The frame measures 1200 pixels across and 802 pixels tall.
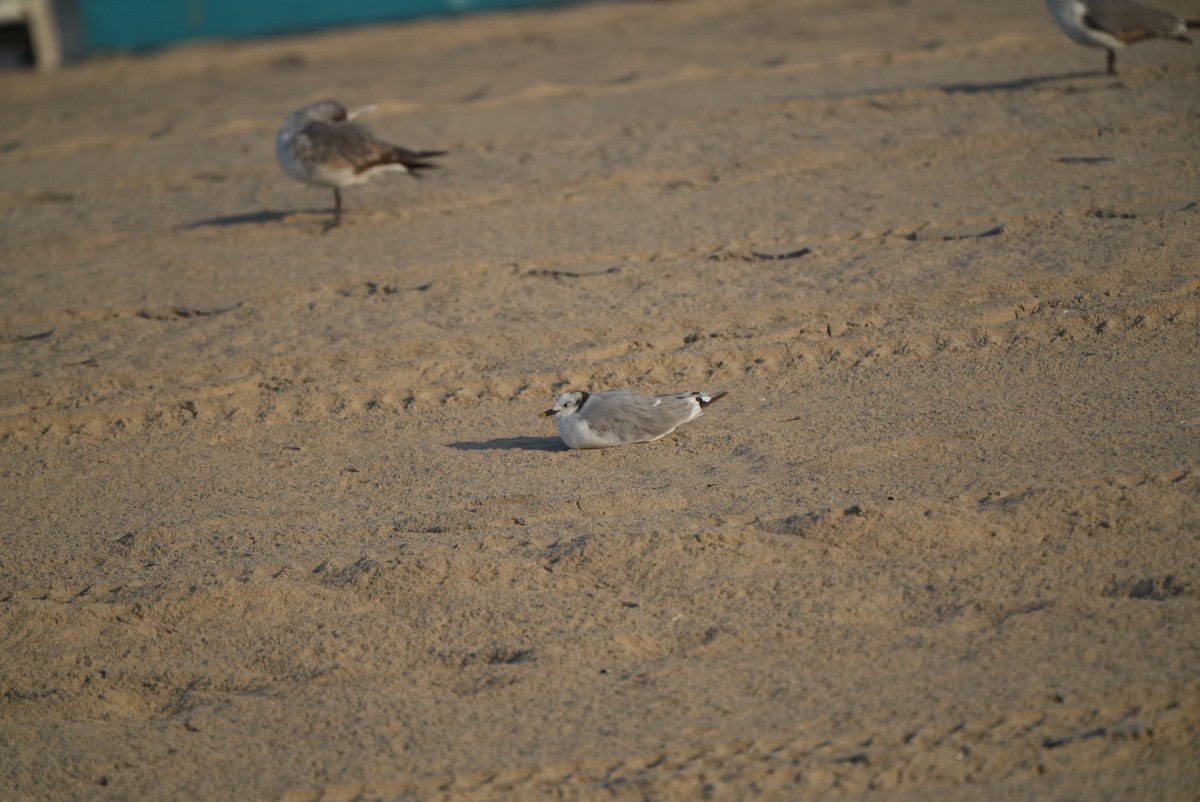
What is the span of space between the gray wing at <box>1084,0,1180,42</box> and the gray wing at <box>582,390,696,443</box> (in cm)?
649

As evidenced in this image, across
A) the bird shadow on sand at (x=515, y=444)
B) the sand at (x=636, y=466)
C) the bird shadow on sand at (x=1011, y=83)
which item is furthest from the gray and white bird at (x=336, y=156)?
the bird shadow on sand at (x=1011, y=83)

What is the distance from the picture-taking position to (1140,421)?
5023mm

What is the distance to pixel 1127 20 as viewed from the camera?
33.1 feet

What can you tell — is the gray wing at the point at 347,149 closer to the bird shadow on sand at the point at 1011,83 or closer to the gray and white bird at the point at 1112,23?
the bird shadow on sand at the point at 1011,83

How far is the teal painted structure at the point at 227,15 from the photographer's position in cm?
1906

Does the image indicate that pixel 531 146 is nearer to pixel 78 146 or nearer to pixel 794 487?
pixel 78 146

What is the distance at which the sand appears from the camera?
366 centimetres

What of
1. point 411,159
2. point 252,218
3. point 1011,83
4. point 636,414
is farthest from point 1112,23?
point 636,414

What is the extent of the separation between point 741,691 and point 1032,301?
324 centimetres

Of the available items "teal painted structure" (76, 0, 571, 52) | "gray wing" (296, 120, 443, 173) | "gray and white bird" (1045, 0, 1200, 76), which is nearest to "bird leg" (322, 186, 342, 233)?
"gray wing" (296, 120, 443, 173)

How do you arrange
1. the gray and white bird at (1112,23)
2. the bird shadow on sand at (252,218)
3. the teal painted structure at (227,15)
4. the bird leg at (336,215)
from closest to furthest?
the bird leg at (336,215) → the bird shadow on sand at (252,218) → the gray and white bird at (1112,23) → the teal painted structure at (227,15)

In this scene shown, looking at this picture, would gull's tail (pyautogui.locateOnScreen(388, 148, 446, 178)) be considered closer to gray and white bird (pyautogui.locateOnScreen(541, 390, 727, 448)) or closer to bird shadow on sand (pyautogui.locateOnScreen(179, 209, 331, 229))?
bird shadow on sand (pyautogui.locateOnScreen(179, 209, 331, 229))

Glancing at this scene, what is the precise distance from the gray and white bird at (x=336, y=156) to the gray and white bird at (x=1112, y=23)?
16.5ft

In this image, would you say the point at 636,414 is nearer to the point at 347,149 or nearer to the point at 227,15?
A: the point at 347,149
